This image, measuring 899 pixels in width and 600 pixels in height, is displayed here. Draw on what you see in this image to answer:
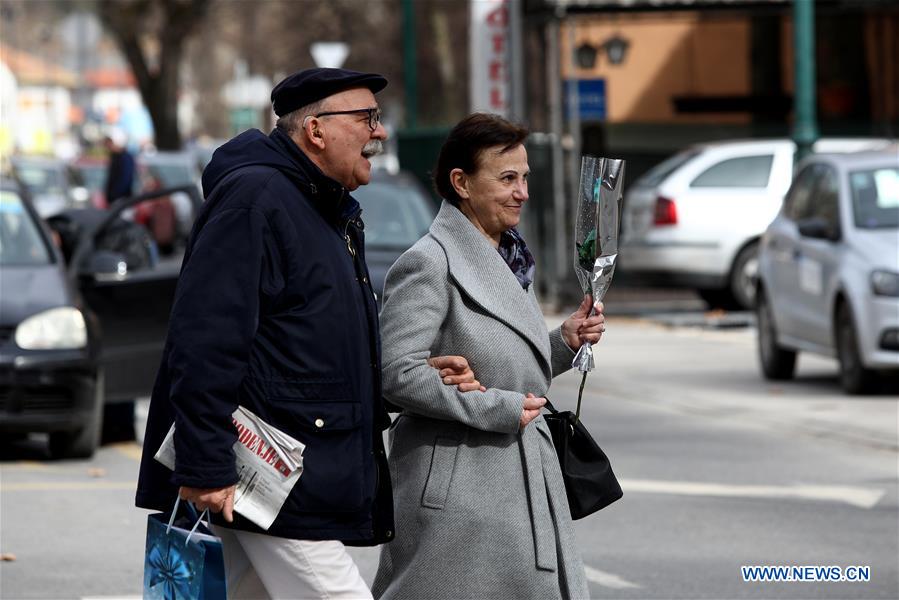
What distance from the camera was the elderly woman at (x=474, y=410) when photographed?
15.6 feet

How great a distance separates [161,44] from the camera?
45312 millimetres

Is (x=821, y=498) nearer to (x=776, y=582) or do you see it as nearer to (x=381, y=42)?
(x=776, y=582)

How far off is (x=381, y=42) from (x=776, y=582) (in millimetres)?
51639

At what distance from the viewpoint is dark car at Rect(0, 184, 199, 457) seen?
10.6 meters

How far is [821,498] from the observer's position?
375 inches

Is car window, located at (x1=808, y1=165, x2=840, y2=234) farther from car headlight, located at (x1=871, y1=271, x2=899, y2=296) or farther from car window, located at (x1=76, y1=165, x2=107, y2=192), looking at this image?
car window, located at (x1=76, y1=165, x2=107, y2=192)

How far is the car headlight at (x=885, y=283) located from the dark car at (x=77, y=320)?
4506mm

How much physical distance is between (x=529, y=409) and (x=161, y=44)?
136 ft

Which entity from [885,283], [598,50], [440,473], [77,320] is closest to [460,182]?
[440,473]

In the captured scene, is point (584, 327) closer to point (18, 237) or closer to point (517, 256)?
point (517, 256)

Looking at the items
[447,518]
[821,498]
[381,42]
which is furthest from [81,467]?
[381,42]

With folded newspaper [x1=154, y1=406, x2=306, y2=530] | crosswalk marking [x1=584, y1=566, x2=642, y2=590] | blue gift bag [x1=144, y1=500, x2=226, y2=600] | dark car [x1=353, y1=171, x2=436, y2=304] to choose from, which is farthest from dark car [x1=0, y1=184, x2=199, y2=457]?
folded newspaper [x1=154, y1=406, x2=306, y2=530]

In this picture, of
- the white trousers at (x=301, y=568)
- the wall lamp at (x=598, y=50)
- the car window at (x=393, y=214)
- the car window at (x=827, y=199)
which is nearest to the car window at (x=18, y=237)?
the car window at (x=393, y=214)

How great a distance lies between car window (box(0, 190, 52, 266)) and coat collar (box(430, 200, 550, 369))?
6.84 m
